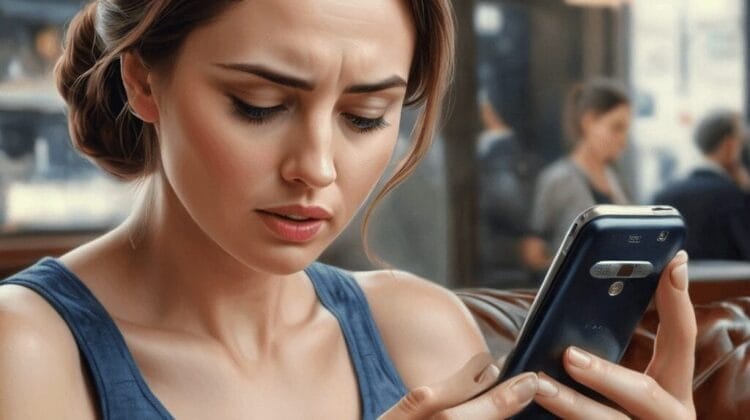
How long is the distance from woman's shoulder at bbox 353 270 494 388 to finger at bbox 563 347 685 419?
41cm

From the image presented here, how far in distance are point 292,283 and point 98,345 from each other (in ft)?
1.03

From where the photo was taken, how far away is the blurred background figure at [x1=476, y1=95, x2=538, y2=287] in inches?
225

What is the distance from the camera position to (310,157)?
1.25 meters

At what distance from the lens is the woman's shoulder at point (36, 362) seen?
127cm

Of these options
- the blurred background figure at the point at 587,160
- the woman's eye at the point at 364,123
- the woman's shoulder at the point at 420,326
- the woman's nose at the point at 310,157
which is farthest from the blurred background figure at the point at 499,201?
the woman's nose at the point at 310,157

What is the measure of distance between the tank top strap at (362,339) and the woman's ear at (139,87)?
0.40m

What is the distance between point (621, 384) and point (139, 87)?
2.09 feet

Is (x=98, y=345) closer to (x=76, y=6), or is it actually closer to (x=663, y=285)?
(x=663, y=285)

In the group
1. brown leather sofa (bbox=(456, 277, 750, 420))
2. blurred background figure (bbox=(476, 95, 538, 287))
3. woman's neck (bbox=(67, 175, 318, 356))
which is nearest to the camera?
woman's neck (bbox=(67, 175, 318, 356))

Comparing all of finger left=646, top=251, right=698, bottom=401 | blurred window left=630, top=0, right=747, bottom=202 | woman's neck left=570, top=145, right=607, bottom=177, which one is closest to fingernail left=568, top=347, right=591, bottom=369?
finger left=646, top=251, right=698, bottom=401

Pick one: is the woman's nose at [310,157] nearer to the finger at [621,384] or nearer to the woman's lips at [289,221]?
the woman's lips at [289,221]

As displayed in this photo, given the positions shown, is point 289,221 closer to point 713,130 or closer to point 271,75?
point 271,75

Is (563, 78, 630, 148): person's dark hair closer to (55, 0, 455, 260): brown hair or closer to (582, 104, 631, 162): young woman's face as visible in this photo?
(582, 104, 631, 162): young woman's face

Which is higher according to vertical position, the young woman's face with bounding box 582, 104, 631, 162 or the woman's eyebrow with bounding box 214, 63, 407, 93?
the woman's eyebrow with bounding box 214, 63, 407, 93
